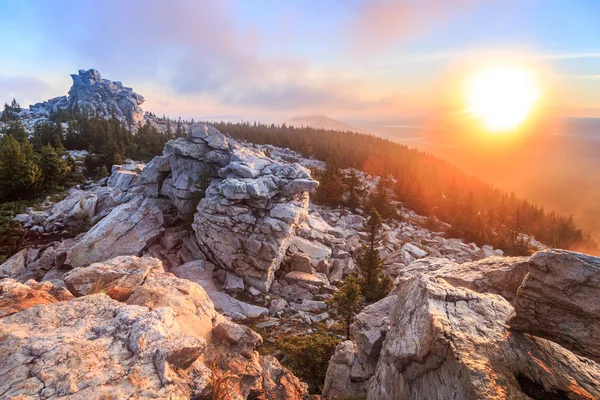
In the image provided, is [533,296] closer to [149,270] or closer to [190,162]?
[149,270]

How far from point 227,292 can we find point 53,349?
1955cm

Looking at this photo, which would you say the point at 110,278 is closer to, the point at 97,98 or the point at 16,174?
the point at 16,174

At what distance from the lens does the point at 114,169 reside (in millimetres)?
47812

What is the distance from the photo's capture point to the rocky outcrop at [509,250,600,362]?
6.86 metres

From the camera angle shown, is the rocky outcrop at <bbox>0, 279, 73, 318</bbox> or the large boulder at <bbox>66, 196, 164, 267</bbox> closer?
the rocky outcrop at <bbox>0, 279, 73, 318</bbox>

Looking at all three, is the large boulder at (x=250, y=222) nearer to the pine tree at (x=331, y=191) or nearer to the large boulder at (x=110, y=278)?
the large boulder at (x=110, y=278)

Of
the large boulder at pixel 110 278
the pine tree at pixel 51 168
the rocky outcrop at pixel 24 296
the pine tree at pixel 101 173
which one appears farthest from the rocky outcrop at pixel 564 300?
the pine tree at pixel 101 173

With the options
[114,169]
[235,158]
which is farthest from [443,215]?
[114,169]

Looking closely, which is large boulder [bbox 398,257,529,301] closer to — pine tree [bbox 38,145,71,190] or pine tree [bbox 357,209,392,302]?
pine tree [bbox 357,209,392,302]

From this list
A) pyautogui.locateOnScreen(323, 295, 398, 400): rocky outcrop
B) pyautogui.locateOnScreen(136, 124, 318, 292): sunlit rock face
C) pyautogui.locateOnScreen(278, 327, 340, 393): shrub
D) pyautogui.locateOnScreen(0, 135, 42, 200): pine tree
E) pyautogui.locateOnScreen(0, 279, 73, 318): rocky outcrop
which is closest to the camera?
pyautogui.locateOnScreen(0, 279, 73, 318): rocky outcrop

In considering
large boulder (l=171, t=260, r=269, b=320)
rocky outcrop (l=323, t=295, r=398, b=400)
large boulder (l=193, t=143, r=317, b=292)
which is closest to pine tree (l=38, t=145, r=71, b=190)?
large boulder (l=193, t=143, r=317, b=292)

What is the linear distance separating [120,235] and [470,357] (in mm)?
30892

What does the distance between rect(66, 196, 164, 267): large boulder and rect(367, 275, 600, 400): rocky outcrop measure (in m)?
26.8

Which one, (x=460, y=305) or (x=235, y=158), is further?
(x=235, y=158)
